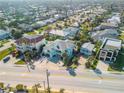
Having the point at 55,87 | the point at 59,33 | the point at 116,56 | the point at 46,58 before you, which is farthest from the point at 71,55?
the point at 59,33

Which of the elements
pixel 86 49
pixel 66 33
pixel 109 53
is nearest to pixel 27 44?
pixel 86 49

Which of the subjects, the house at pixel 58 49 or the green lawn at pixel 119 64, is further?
the house at pixel 58 49

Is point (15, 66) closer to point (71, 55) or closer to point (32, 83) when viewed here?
point (32, 83)

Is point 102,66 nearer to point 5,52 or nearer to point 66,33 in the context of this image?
point 5,52

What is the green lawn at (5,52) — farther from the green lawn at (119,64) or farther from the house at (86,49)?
the green lawn at (119,64)

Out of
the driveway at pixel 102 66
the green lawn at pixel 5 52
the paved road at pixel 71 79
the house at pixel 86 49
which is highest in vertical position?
the house at pixel 86 49

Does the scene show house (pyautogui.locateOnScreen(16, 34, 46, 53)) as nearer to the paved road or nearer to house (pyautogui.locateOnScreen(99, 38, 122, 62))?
the paved road

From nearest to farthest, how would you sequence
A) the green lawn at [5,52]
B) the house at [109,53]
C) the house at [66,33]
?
the house at [109,53]
the green lawn at [5,52]
the house at [66,33]

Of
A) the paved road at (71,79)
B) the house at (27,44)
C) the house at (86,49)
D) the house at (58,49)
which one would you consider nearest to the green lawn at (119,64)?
the paved road at (71,79)

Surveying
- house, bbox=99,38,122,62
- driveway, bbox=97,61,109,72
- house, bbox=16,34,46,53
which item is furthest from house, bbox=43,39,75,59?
driveway, bbox=97,61,109,72
